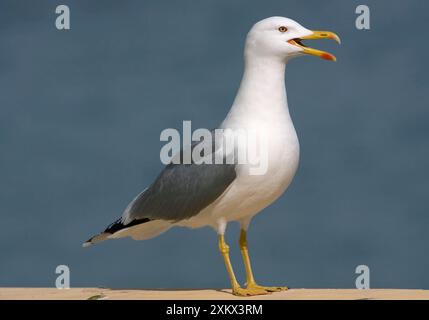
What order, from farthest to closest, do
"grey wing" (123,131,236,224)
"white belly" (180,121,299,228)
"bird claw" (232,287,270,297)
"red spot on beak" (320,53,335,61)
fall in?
"red spot on beak" (320,53,335,61) < "bird claw" (232,287,270,297) < "grey wing" (123,131,236,224) < "white belly" (180,121,299,228)

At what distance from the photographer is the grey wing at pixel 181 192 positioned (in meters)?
11.2

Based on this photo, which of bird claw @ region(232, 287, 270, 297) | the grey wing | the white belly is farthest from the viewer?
bird claw @ region(232, 287, 270, 297)

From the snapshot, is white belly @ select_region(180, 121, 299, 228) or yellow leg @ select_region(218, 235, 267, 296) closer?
white belly @ select_region(180, 121, 299, 228)

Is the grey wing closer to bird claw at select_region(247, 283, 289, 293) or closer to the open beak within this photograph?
bird claw at select_region(247, 283, 289, 293)

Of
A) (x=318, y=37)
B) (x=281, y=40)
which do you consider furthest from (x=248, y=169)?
(x=318, y=37)

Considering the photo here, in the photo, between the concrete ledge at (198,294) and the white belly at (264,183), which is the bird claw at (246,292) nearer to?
the concrete ledge at (198,294)

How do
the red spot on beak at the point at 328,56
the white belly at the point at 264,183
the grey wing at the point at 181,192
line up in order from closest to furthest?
the white belly at the point at 264,183 → the grey wing at the point at 181,192 → the red spot on beak at the point at 328,56

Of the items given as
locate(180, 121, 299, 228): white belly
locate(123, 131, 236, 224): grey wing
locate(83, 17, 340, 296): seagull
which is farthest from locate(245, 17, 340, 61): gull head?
locate(123, 131, 236, 224): grey wing

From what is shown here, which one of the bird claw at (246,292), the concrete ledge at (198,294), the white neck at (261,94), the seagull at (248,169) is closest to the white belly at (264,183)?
the seagull at (248,169)

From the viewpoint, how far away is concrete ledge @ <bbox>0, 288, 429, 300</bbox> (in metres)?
11.2

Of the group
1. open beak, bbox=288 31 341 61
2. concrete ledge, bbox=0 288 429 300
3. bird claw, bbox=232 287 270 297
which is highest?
open beak, bbox=288 31 341 61

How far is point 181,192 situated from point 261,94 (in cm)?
169

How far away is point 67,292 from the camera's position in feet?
40.4

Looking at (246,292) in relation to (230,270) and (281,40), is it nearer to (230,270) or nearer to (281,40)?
(230,270)
